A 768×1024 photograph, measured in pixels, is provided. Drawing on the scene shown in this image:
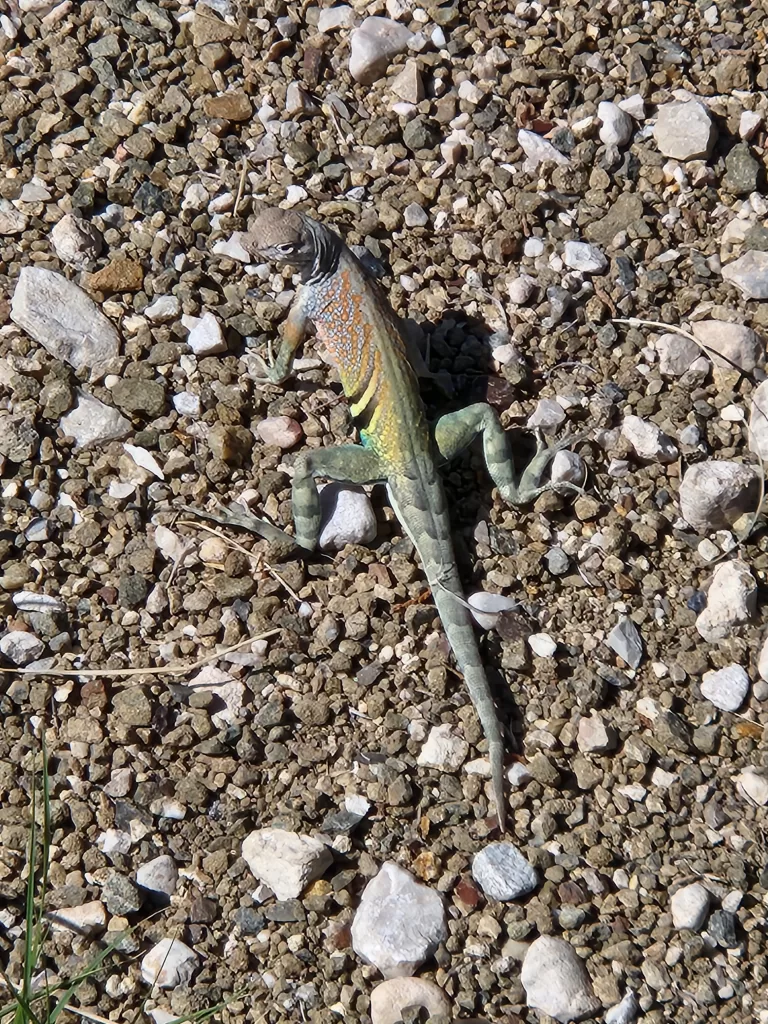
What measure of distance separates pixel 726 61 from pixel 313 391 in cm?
236

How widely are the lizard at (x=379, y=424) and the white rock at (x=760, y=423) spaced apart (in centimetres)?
72

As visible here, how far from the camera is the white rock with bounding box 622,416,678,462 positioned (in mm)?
3982

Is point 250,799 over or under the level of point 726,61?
under

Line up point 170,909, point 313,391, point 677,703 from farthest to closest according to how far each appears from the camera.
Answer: point 313,391, point 677,703, point 170,909

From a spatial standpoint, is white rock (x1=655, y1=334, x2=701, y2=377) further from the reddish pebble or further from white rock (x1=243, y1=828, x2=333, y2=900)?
white rock (x1=243, y1=828, x2=333, y2=900)

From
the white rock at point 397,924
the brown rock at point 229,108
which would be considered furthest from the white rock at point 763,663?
the brown rock at point 229,108

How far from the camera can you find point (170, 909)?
3.45 meters

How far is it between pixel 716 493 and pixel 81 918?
8.58 ft

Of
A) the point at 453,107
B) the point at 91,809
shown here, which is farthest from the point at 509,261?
the point at 91,809

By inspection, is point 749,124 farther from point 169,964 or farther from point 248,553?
point 169,964

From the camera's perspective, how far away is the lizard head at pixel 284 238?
12.7 feet

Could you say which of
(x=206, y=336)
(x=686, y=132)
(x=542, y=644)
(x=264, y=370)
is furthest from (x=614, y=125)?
(x=542, y=644)

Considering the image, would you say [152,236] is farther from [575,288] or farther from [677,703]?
[677,703]

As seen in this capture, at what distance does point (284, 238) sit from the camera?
3.87 m
